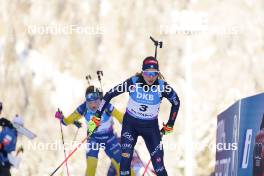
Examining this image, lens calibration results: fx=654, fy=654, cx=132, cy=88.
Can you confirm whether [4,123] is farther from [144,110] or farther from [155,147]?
[155,147]

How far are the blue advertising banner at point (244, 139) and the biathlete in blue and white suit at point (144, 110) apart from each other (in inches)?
34.3

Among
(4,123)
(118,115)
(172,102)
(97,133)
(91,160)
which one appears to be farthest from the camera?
(97,133)

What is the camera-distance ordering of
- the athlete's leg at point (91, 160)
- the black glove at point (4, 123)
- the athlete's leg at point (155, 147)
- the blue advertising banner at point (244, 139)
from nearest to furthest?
the blue advertising banner at point (244, 139), the athlete's leg at point (155, 147), the black glove at point (4, 123), the athlete's leg at point (91, 160)

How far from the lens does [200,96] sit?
16875 millimetres

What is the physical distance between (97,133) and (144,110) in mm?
2034

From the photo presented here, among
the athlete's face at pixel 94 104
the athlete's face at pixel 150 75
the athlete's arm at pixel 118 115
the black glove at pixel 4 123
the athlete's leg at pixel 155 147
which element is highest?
the athlete's face at pixel 150 75

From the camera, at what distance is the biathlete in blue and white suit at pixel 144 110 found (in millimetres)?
7945

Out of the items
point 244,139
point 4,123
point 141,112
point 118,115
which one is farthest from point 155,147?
point 4,123

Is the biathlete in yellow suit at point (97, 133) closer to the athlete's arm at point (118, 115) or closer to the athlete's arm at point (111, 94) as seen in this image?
the athlete's arm at point (118, 115)

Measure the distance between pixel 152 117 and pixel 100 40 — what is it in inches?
344

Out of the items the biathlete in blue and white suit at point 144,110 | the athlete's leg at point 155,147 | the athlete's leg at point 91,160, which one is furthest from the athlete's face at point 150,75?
the athlete's leg at point 91,160

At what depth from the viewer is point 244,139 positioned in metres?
8.05

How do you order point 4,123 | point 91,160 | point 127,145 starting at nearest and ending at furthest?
point 127,145
point 4,123
point 91,160

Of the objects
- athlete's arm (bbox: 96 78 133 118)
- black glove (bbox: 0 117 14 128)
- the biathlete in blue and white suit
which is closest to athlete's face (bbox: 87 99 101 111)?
black glove (bbox: 0 117 14 128)
